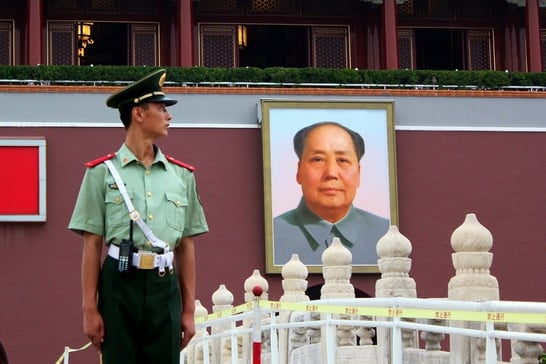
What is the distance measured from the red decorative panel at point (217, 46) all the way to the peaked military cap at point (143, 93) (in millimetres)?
23474

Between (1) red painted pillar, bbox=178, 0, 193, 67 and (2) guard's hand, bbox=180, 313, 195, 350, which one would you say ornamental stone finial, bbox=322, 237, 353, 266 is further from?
(1) red painted pillar, bbox=178, 0, 193, 67

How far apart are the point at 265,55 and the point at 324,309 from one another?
1999 cm

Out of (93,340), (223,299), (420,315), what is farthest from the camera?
(223,299)

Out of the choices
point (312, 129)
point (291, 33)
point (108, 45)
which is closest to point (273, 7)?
point (291, 33)

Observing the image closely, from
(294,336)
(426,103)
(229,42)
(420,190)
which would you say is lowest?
(294,336)

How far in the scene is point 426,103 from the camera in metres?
26.8

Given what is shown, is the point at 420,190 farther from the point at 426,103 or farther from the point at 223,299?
the point at 223,299

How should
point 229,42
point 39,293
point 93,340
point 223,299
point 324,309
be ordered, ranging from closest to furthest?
point 93,340 < point 324,309 < point 223,299 < point 39,293 < point 229,42

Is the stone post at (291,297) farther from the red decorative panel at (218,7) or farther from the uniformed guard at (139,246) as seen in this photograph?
the red decorative panel at (218,7)

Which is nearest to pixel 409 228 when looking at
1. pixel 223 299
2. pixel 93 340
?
pixel 223 299

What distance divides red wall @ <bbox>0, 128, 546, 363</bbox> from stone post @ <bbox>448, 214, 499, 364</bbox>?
615 inches

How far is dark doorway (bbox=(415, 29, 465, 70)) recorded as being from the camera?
31484 millimetres

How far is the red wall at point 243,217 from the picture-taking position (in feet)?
82.0

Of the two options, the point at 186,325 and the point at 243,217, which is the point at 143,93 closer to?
the point at 186,325
